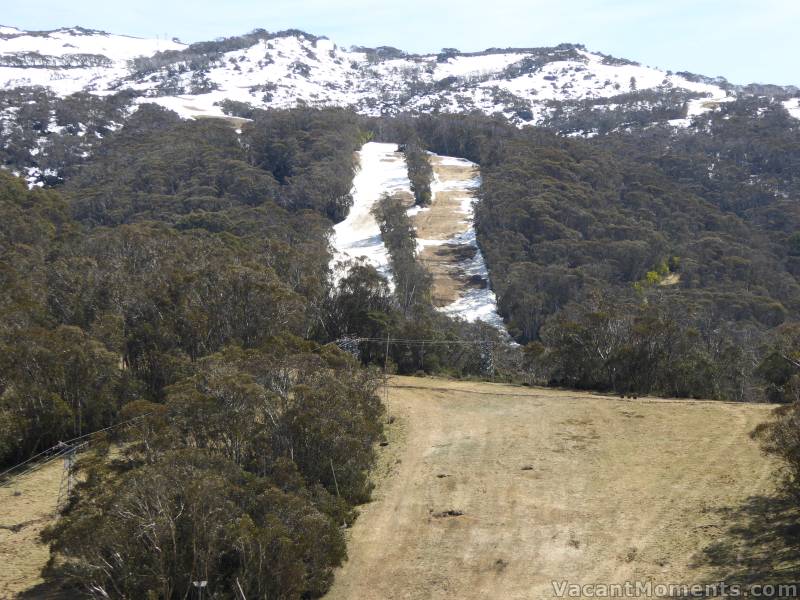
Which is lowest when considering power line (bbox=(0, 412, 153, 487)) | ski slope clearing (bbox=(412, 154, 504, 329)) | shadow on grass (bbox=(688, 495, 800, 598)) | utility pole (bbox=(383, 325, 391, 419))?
ski slope clearing (bbox=(412, 154, 504, 329))

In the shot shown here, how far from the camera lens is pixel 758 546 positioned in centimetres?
1533

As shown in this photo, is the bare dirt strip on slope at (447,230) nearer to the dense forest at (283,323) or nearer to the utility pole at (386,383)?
the dense forest at (283,323)

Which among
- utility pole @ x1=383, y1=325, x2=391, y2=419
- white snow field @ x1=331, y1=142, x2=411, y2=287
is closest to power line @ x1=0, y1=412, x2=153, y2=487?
utility pole @ x1=383, y1=325, x2=391, y2=419

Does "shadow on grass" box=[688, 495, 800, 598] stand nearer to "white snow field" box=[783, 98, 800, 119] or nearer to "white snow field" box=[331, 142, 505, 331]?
"white snow field" box=[331, 142, 505, 331]

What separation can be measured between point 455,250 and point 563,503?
58.1 m

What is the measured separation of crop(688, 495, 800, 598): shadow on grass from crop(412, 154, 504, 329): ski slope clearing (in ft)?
130

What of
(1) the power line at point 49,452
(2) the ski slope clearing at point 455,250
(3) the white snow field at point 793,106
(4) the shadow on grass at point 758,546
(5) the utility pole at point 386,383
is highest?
(3) the white snow field at point 793,106

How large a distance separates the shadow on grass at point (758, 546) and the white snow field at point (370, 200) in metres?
41.0

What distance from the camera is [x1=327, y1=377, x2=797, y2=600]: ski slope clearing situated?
15594 mm

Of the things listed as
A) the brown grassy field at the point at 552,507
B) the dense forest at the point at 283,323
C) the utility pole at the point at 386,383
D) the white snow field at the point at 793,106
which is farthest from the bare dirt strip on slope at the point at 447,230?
the white snow field at the point at 793,106

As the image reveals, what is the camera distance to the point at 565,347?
103 ft

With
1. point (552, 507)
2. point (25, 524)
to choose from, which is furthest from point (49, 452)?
point (552, 507)

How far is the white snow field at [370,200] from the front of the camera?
232 ft

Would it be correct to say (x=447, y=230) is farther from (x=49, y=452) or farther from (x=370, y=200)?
(x=49, y=452)
